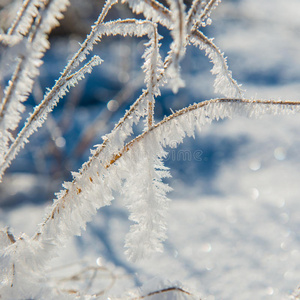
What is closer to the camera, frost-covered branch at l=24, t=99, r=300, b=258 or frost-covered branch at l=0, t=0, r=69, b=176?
frost-covered branch at l=0, t=0, r=69, b=176

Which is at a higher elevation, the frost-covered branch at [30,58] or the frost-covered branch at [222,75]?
the frost-covered branch at [222,75]

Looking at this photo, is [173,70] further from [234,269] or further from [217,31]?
[217,31]

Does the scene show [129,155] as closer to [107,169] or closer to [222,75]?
[107,169]

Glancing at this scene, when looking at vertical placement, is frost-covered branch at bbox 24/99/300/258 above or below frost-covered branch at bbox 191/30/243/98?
below

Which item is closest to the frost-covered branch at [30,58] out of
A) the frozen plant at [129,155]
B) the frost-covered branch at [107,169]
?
the frozen plant at [129,155]

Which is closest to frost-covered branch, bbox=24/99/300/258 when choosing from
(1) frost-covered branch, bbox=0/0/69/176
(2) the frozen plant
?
(2) the frozen plant

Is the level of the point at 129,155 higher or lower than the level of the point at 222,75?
lower

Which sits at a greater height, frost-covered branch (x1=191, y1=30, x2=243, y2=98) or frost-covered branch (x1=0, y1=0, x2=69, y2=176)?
frost-covered branch (x1=191, y1=30, x2=243, y2=98)

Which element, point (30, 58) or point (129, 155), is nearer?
point (30, 58)

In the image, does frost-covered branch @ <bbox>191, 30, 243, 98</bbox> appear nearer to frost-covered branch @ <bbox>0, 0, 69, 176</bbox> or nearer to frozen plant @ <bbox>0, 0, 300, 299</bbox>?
frozen plant @ <bbox>0, 0, 300, 299</bbox>

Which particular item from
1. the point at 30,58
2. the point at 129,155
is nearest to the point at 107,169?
the point at 129,155

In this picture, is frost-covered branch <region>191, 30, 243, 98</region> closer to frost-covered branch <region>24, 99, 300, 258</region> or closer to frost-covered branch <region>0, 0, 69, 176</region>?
frost-covered branch <region>24, 99, 300, 258</region>

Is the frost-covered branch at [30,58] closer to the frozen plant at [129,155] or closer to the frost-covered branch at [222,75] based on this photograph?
the frozen plant at [129,155]
